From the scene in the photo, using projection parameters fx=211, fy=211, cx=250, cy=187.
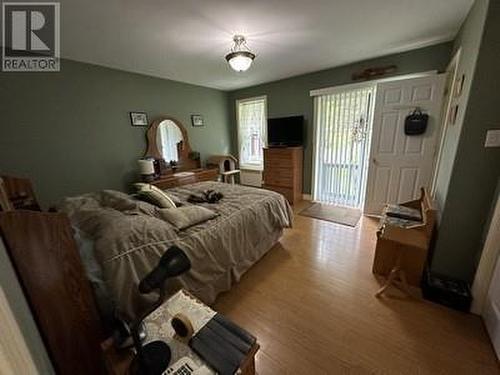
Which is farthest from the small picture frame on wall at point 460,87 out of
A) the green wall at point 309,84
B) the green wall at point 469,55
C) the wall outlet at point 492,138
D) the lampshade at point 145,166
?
the lampshade at point 145,166

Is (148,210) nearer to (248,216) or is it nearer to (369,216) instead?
(248,216)

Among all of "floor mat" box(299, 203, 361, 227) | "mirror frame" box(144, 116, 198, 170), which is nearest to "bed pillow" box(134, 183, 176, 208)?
"mirror frame" box(144, 116, 198, 170)

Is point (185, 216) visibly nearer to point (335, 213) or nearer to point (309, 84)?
point (335, 213)

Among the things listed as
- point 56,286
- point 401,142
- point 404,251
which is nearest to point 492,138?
point 404,251

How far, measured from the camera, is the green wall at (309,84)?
2748 millimetres

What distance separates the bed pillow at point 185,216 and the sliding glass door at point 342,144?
2.82 meters

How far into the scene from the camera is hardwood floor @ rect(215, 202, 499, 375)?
1279 millimetres

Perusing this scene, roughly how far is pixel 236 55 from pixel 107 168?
2.49m

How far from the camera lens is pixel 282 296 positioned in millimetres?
1826

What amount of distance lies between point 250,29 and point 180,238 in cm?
217

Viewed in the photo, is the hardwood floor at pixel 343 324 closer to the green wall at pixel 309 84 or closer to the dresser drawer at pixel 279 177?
the dresser drawer at pixel 279 177

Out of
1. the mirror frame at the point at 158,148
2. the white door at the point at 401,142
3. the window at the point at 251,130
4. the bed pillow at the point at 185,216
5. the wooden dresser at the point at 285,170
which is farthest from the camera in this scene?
the window at the point at 251,130

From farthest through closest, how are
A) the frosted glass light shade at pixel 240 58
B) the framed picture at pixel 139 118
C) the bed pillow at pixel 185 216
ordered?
the framed picture at pixel 139 118 → the frosted glass light shade at pixel 240 58 → the bed pillow at pixel 185 216

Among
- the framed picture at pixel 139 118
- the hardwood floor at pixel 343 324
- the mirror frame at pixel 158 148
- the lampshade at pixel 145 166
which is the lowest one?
the hardwood floor at pixel 343 324
